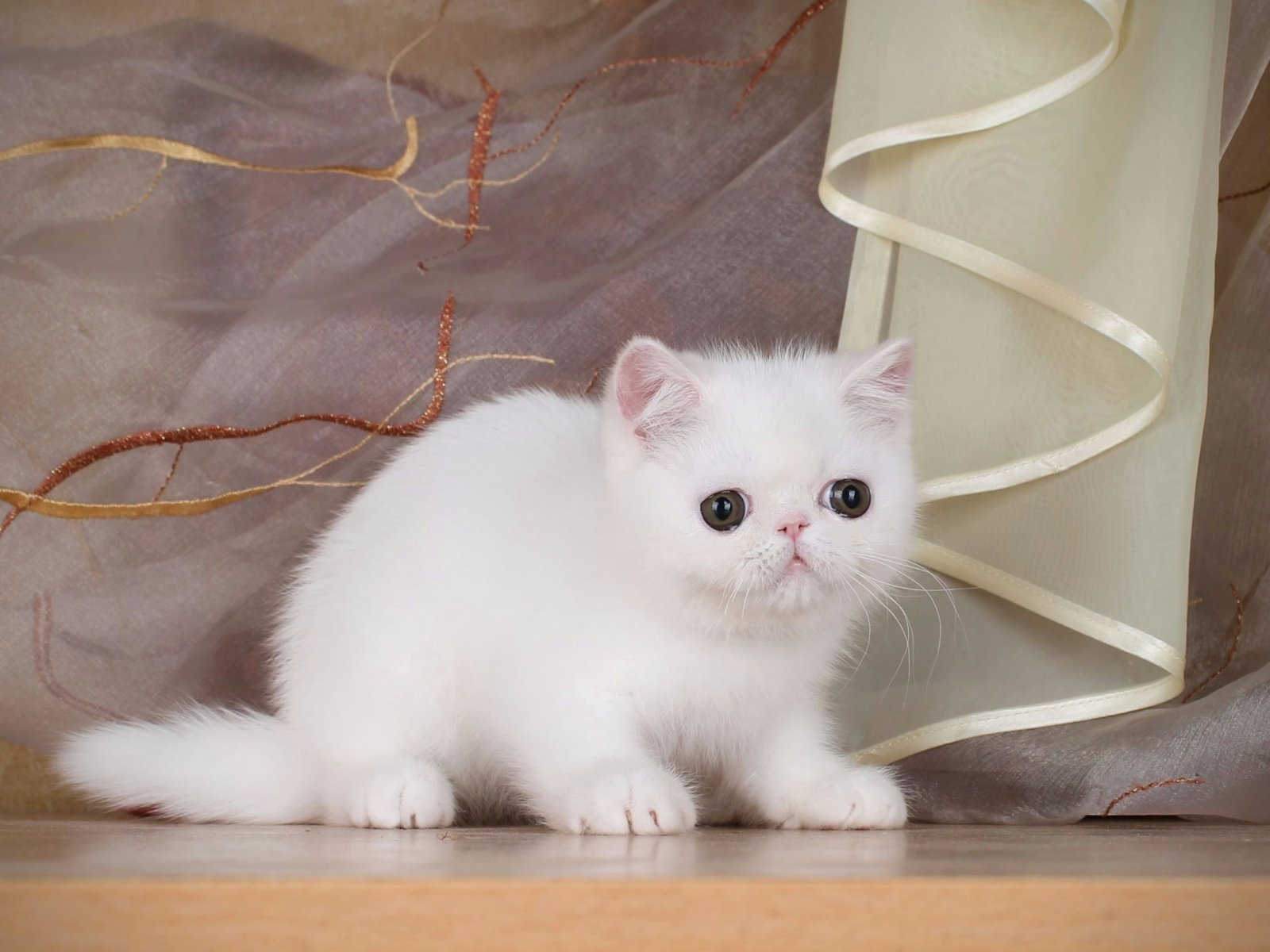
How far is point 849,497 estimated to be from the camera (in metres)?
1.05

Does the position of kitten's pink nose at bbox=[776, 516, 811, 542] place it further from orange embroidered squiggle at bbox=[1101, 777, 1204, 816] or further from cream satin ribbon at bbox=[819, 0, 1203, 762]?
orange embroidered squiggle at bbox=[1101, 777, 1204, 816]

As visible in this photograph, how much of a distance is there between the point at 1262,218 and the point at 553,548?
0.86 metres

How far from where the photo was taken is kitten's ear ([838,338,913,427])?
109 centimetres

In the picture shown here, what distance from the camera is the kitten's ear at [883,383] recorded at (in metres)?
1.09

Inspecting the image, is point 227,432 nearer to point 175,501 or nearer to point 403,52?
point 175,501

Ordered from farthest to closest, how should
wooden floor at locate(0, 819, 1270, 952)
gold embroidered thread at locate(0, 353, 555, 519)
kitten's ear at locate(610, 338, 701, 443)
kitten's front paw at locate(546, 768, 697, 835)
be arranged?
gold embroidered thread at locate(0, 353, 555, 519) < kitten's ear at locate(610, 338, 701, 443) < kitten's front paw at locate(546, 768, 697, 835) < wooden floor at locate(0, 819, 1270, 952)

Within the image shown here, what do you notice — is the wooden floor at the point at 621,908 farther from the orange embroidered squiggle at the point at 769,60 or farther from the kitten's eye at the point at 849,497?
the orange embroidered squiggle at the point at 769,60

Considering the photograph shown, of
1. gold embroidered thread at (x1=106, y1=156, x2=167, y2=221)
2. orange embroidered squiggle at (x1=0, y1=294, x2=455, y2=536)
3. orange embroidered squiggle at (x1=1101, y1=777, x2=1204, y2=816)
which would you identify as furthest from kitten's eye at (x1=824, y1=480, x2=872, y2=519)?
gold embroidered thread at (x1=106, y1=156, x2=167, y2=221)

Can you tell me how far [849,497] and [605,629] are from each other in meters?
0.24

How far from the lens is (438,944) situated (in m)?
0.62

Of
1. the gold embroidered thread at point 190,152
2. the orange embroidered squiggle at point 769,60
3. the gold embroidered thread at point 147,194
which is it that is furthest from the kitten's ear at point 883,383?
the gold embroidered thread at point 147,194

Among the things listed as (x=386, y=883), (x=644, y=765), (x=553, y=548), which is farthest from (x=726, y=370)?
(x=386, y=883)

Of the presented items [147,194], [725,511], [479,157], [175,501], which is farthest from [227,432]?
[725,511]

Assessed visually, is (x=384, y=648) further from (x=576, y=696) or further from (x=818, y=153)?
(x=818, y=153)
